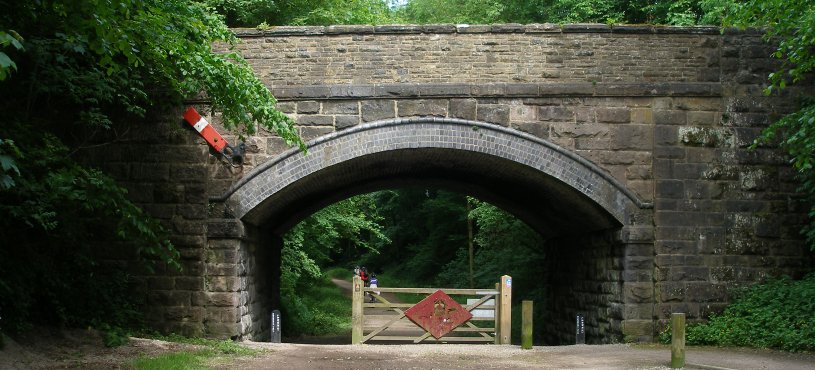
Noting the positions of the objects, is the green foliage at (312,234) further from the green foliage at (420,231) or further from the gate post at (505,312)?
the gate post at (505,312)

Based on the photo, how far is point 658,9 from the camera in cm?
1862

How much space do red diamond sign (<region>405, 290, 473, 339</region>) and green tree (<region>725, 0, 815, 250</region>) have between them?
4.70 metres

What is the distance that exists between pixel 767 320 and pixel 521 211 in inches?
220

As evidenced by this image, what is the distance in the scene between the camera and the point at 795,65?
10672mm

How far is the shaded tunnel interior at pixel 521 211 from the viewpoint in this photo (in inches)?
433

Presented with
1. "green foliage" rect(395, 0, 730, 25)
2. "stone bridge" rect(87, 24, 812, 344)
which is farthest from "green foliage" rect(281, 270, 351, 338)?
"green foliage" rect(395, 0, 730, 25)

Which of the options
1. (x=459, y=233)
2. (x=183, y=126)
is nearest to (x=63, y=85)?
(x=183, y=126)

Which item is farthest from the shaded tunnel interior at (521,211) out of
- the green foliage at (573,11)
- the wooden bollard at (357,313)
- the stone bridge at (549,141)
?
the green foliage at (573,11)

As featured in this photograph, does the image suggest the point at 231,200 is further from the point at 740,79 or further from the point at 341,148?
the point at 740,79

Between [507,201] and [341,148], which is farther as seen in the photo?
[507,201]

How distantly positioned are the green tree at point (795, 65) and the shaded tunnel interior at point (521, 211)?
8.10ft

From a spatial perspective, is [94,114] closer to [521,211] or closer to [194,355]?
[194,355]

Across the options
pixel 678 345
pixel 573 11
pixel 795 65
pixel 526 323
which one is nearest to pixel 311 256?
pixel 573 11

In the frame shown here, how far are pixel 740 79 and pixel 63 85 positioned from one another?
870cm
